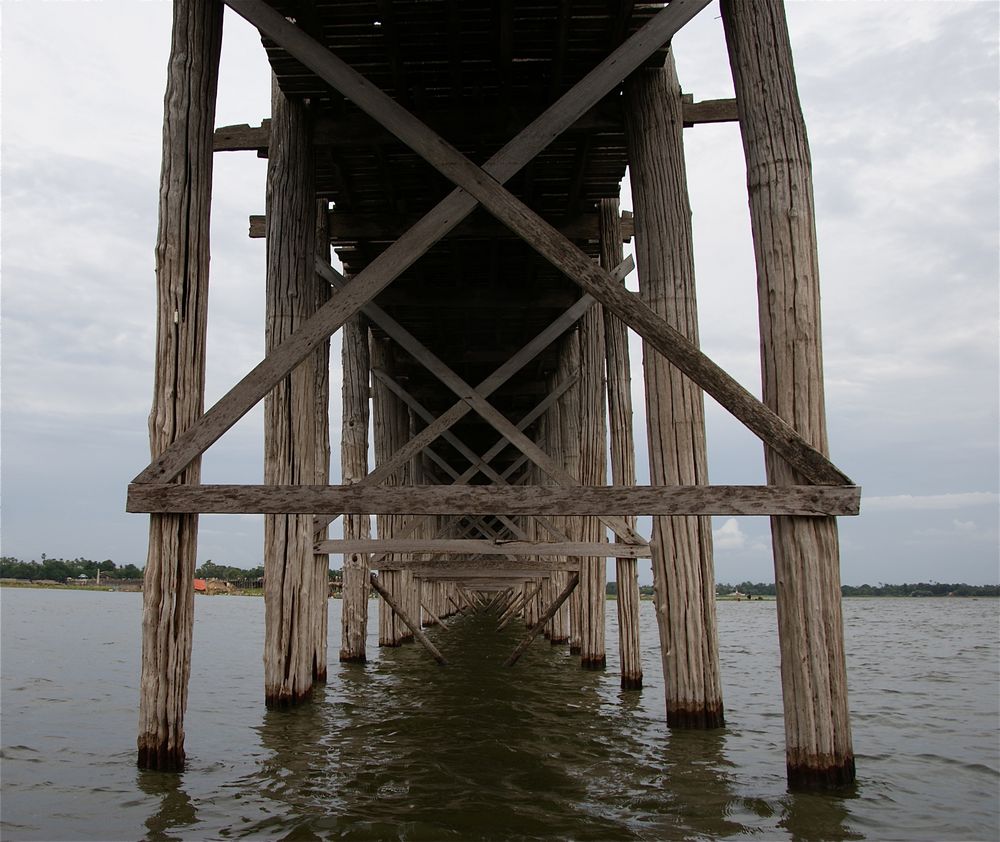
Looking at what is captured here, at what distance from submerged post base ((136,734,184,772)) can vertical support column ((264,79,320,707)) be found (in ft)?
6.42

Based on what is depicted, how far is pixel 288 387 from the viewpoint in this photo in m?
6.38

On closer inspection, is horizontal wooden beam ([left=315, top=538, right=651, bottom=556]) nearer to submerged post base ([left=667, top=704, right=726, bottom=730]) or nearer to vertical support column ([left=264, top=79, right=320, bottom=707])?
vertical support column ([left=264, top=79, right=320, bottom=707])

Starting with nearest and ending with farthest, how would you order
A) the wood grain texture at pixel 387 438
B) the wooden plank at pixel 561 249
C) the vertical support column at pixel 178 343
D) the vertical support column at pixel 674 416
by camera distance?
the wooden plank at pixel 561 249
the vertical support column at pixel 178 343
the vertical support column at pixel 674 416
the wood grain texture at pixel 387 438

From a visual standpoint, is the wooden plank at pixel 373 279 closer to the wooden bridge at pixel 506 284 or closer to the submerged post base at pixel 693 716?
the wooden bridge at pixel 506 284

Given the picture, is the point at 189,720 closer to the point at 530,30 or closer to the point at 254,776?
the point at 254,776

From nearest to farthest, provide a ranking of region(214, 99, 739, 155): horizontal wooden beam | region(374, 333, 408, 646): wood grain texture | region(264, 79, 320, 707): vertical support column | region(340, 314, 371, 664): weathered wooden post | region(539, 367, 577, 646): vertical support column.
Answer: region(214, 99, 739, 155): horizontal wooden beam
region(264, 79, 320, 707): vertical support column
region(340, 314, 371, 664): weathered wooden post
region(374, 333, 408, 646): wood grain texture
region(539, 367, 577, 646): vertical support column

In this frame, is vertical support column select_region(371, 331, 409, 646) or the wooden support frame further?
vertical support column select_region(371, 331, 409, 646)

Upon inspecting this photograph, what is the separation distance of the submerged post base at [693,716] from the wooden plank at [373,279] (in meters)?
3.46

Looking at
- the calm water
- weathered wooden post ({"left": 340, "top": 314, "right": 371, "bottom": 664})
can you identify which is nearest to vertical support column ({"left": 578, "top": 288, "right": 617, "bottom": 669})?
the calm water

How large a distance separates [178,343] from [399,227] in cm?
390

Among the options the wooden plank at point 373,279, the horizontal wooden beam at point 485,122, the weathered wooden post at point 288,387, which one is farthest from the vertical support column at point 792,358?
the weathered wooden post at point 288,387

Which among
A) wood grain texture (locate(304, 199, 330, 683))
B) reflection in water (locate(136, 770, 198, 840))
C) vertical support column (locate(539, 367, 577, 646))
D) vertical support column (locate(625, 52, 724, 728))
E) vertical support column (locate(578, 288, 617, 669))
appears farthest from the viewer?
vertical support column (locate(539, 367, 577, 646))

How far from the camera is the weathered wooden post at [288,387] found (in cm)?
636

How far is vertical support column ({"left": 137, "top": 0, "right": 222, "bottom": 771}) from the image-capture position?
14.3ft
